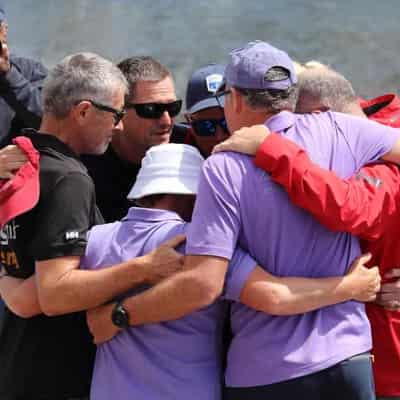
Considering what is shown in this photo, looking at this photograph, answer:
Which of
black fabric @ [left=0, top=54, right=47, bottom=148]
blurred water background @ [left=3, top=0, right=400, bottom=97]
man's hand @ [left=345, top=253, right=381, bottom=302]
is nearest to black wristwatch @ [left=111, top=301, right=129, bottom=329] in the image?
man's hand @ [left=345, top=253, right=381, bottom=302]

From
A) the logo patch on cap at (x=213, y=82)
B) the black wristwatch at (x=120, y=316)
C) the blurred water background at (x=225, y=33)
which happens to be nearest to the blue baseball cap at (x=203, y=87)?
the logo patch on cap at (x=213, y=82)

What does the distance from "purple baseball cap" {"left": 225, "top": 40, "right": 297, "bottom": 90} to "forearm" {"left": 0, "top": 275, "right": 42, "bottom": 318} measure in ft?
2.59

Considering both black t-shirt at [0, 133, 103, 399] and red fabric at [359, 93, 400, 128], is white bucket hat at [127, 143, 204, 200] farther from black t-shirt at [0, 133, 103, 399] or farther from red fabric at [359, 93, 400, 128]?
red fabric at [359, 93, 400, 128]

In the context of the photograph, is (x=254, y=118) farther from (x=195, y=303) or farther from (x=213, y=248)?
(x=195, y=303)

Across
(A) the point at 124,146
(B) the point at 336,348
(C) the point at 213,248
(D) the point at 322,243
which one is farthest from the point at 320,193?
(A) the point at 124,146

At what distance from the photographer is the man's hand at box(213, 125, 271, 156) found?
5.76 feet

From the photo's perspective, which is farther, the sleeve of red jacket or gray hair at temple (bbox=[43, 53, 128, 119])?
gray hair at temple (bbox=[43, 53, 128, 119])

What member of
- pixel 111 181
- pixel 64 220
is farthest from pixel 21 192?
pixel 111 181

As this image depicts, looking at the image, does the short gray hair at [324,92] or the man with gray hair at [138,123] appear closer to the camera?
the short gray hair at [324,92]

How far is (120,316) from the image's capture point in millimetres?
1830

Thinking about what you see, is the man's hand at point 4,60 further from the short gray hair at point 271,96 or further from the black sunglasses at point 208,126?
the short gray hair at point 271,96

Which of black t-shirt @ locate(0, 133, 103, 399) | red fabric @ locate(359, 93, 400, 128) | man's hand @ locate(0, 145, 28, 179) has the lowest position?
black t-shirt @ locate(0, 133, 103, 399)

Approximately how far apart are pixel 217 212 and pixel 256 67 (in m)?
0.41

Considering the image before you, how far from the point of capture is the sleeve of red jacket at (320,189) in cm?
170
